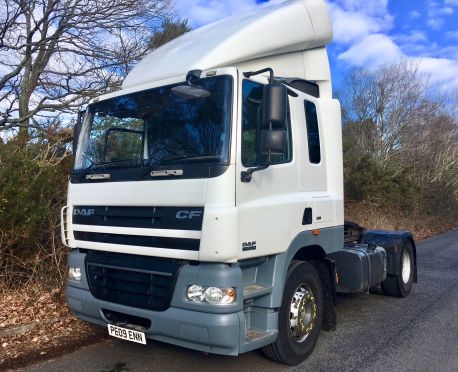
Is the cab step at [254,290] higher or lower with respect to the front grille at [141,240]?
lower

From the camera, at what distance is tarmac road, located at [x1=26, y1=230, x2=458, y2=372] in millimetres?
4605

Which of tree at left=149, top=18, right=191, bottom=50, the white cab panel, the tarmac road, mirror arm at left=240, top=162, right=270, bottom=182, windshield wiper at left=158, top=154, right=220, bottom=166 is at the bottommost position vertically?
the tarmac road

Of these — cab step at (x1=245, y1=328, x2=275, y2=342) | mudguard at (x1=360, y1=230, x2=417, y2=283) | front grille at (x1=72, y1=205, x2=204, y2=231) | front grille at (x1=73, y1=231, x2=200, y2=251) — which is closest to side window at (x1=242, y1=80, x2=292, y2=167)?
front grille at (x1=72, y1=205, x2=204, y2=231)

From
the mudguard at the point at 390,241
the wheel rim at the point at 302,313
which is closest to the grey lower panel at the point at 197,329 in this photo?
the wheel rim at the point at 302,313

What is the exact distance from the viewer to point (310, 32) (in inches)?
208

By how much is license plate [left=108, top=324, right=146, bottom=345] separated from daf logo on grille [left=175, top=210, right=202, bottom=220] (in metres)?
1.10

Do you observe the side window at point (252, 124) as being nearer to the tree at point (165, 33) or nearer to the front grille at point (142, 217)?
the front grille at point (142, 217)

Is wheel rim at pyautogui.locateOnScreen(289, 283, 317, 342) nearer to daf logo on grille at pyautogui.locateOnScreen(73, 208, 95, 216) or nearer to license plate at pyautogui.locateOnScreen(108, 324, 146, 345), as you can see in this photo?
license plate at pyautogui.locateOnScreen(108, 324, 146, 345)

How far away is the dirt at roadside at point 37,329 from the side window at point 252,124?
2970 mm

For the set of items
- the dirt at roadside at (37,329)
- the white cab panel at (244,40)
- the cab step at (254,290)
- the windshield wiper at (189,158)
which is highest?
the white cab panel at (244,40)

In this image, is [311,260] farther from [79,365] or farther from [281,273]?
[79,365]

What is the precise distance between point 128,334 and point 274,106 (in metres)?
2.38

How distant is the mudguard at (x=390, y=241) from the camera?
758 centimetres

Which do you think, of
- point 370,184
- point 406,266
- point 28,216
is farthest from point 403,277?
point 370,184
